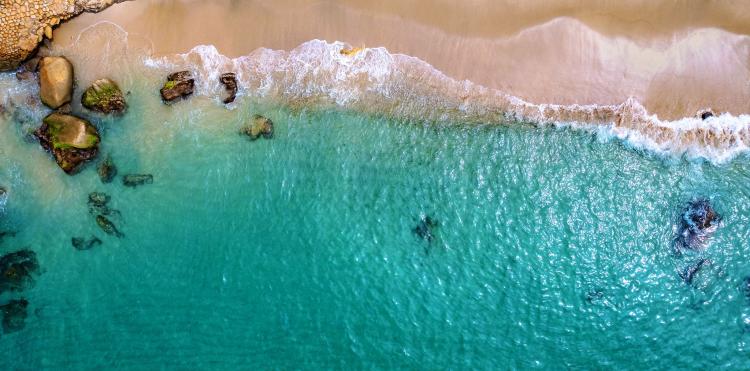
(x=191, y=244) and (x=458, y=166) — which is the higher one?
(x=458, y=166)

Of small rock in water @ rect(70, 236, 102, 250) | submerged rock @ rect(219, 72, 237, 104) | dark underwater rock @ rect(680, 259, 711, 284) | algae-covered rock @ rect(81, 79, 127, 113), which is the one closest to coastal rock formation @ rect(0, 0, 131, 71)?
algae-covered rock @ rect(81, 79, 127, 113)

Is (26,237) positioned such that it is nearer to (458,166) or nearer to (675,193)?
(458,166)

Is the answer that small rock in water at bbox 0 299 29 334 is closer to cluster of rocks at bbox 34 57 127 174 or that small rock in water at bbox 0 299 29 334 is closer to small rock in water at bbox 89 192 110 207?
small rock in water at bbox 89 192 110 207

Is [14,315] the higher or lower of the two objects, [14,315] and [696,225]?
the lower

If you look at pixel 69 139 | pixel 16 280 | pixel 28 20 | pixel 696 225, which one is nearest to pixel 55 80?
pixel 69 139

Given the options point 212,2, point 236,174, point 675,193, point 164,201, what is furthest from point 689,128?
point 164,201

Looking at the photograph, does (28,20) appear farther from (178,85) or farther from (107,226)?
(107,226)

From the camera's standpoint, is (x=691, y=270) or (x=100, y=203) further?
(x=100, y=203)
